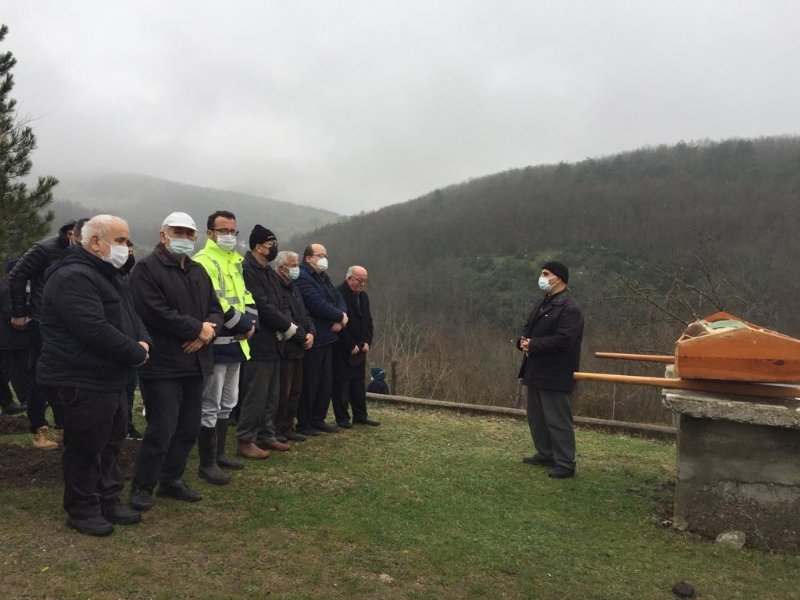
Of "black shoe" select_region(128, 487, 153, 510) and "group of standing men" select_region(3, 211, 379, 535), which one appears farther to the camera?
"black shoe" select_region(128, 487, 153, 510)

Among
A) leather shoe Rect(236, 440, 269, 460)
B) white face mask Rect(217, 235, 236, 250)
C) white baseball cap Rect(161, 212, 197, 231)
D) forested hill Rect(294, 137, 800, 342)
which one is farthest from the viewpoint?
forested hill Rect(294, 137, 800, 342)

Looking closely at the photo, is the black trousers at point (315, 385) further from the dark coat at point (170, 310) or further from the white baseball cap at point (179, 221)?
the white baseball cap at point (179, 221)

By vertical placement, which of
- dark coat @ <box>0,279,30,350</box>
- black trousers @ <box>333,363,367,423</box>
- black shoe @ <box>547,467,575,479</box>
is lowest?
black shoe @ <box>547,467,575,479</box>

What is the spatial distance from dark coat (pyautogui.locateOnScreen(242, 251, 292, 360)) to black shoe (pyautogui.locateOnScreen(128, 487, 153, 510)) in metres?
1.58

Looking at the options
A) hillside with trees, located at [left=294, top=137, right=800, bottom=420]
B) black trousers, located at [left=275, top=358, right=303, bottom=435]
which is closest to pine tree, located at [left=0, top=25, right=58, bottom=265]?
black trousers, located at [left=275, top=358, right=303, bottom=435]

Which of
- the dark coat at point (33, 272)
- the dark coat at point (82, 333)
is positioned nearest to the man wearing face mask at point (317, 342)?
the dark coat at point (33, 272)

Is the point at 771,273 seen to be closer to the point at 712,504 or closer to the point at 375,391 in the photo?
the point at 375,391

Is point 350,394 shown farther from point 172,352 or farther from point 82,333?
point 82,333

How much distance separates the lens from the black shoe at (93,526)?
3.55 meters

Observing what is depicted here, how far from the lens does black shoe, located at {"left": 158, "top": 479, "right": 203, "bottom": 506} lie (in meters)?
4.24

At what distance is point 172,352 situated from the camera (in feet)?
13.3

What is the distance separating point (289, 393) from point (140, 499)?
225 cm

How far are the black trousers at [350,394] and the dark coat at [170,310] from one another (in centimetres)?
282

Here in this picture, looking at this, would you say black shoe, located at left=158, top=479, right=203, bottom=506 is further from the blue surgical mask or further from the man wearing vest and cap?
the blue surgical mask
